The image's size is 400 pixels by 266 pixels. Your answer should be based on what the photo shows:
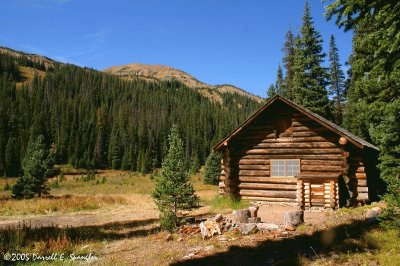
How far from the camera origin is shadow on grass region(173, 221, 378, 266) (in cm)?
940

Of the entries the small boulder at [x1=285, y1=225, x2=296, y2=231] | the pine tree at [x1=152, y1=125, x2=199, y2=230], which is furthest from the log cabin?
the small boulder at [x1=285, y1=225, x2=296, y2=231]

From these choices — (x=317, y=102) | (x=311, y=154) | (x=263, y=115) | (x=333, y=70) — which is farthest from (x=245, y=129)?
(x=333, y=70)

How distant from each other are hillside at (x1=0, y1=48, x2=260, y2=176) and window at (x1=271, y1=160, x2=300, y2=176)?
175ft

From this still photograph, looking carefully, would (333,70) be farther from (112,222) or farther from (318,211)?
(112,222)

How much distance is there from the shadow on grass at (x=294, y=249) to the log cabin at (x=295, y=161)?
26.0 ft

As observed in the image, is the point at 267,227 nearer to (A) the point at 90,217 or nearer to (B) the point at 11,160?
(A) the point at 90,217

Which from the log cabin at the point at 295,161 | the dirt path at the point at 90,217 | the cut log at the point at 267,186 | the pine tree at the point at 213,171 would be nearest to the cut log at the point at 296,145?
the log cabin at the point at 295,161

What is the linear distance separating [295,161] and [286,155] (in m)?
0.65

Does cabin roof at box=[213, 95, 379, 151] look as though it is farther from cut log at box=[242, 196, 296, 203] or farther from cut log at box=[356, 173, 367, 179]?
cut log at box=[242, 196, 296, 203]

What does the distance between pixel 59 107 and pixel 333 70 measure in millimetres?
113330

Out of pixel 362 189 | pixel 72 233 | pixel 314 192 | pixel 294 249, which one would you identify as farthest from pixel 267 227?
pixel 362 189

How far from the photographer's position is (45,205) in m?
23.0

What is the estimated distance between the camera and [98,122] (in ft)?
402

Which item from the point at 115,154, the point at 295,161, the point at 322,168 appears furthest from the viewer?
the point at 115,154
